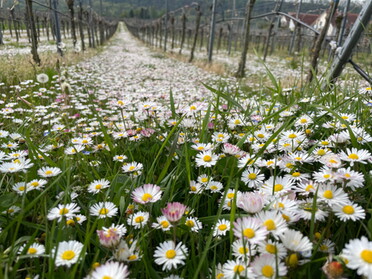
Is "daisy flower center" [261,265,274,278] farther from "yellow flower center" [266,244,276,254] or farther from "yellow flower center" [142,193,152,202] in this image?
"yellow flower center" [142,193,152,202]

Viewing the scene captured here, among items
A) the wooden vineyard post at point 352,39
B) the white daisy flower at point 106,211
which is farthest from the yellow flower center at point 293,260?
the wooden vineyard post at point 352,39

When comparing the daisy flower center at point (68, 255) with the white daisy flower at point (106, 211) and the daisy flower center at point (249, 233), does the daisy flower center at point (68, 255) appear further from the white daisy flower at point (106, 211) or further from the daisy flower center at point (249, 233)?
the daisy flower center at point (249, 233)

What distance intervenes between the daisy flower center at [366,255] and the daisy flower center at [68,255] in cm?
71

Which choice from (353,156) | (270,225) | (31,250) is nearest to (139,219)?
(31,250)

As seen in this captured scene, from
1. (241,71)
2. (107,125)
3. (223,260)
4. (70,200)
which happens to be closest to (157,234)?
(223,260)

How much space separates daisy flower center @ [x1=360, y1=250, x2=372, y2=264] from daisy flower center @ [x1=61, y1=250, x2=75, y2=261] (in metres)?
0.71

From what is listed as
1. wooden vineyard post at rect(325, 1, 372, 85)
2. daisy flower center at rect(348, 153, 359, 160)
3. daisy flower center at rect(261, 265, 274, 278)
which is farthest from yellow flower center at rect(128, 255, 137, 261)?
wooden vineyard post at rect(325, 1, 372, 85)

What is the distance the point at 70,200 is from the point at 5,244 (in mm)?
255

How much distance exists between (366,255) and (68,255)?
73 cm

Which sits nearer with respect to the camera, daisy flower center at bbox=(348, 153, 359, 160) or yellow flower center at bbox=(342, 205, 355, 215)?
yellow flower center at bbox=(342, 205, 355, 215)

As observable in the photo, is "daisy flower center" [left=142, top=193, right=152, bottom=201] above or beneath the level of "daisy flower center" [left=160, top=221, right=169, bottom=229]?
above

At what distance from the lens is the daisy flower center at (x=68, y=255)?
30.1 inches

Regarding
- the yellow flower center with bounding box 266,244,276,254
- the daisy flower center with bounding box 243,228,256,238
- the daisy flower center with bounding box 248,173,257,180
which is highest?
the daisy flower center with bounding box 243,228,256,238

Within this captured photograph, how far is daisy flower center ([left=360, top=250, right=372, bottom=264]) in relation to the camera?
0.59 meters
